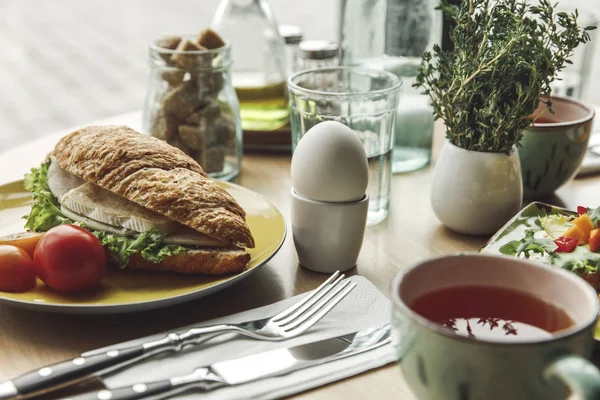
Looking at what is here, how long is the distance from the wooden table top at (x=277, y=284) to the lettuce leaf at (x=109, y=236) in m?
0.08

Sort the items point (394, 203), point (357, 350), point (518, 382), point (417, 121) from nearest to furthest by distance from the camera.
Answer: point (518, 382), point (357, 350), point (394, 203), point (417, 121)

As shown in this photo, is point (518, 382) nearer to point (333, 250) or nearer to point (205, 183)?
point (333, 250)

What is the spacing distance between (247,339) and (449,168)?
0.49 metres

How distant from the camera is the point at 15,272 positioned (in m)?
0.95

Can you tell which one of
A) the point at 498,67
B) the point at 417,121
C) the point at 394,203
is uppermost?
the point at 498,67

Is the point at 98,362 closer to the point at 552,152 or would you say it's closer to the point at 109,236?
the point at 109,236

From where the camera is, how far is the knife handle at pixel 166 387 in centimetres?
76

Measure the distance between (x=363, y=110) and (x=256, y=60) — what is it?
0.45 m

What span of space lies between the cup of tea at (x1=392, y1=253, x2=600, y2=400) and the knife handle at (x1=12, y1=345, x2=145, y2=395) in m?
0.31

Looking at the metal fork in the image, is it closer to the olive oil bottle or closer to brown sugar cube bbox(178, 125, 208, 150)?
brown sugar cube bbox(178, 125, 208, 150)

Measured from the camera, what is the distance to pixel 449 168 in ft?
3.96

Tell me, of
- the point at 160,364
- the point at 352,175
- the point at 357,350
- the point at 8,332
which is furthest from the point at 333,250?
the point at 8,332

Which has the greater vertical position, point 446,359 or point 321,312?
point 446,359

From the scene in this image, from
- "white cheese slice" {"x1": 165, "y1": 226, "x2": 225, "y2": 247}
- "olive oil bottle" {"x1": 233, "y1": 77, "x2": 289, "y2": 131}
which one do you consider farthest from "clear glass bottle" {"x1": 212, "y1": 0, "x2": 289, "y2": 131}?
"white cheese slice" {"x1": 165, "y1": 226, "x2": 225, "y2": 247}
